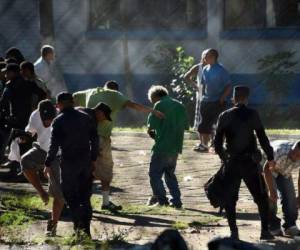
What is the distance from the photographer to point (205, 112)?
1433 cm

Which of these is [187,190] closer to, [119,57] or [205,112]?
[205,112]

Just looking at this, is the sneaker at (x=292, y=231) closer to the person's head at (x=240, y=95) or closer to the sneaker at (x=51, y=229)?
the person's head at (x=240, y=95)

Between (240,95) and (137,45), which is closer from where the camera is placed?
(240,95)

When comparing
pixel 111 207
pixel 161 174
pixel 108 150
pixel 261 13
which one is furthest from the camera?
pixel 261 13

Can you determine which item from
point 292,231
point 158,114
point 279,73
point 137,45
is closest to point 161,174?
point 158,114

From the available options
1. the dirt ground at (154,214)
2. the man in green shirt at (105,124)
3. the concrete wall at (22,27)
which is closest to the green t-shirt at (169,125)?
the man in green shirt at (105,124)

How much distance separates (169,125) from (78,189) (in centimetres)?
223

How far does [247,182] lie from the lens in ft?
29.7

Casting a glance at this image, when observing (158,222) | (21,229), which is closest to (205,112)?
(158,222)

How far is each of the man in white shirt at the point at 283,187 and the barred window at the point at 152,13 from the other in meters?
11.1

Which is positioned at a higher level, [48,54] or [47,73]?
[48,54]

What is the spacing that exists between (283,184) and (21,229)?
7.68ft

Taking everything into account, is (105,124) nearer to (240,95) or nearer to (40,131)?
(40,131)

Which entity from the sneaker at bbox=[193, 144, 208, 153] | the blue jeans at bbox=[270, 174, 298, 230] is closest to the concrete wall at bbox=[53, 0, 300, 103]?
the sneaker at bbox=[193, 144, 208, 153]
